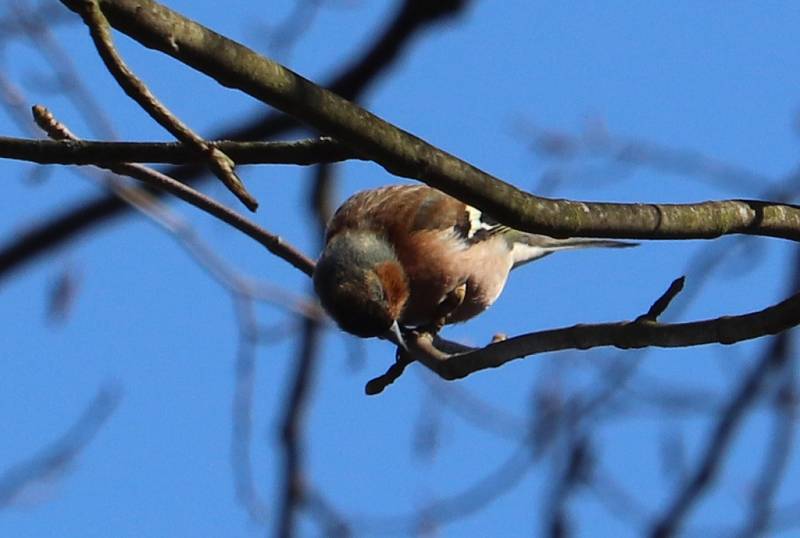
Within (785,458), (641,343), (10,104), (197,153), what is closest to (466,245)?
(785,458)

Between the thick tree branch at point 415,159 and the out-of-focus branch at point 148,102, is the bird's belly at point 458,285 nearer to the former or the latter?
the thick tree branch at point 415,159

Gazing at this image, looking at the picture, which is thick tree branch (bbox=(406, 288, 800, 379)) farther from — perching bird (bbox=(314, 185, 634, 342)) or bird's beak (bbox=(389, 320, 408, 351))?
perching bird (bbox=(314, 185, 634, 342))

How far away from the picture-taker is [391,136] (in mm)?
2549

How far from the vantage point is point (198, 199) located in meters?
4.23

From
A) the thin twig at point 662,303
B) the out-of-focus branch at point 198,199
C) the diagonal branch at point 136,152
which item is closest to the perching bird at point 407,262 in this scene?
the out-of-focus branch at point 198,199

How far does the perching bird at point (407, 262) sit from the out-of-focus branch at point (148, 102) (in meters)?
2.49

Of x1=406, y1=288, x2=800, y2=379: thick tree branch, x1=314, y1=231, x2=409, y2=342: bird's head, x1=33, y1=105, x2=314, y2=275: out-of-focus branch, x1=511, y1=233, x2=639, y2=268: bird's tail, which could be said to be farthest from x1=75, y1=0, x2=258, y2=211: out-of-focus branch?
x1=511, y1=233, x2=639, y2=268: bird's tail

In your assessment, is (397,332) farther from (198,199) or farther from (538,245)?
(538,245)

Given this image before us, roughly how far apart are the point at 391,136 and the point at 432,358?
1463 millimetres

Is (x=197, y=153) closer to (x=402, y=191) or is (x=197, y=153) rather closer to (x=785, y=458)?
(x=785, y=458)

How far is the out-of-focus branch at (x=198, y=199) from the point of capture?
3.16m

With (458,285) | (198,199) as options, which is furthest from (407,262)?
(198,199)

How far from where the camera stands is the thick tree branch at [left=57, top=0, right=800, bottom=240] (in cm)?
230

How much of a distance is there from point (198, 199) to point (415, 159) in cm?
179
